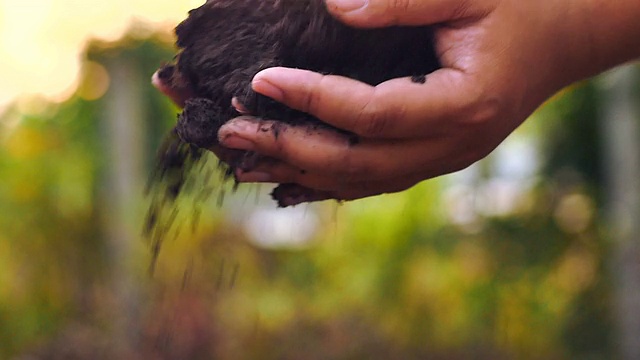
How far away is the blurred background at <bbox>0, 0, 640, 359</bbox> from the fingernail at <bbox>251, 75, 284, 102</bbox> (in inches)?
68.2

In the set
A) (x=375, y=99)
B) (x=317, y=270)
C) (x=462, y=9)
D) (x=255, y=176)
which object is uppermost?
(x=462, y=9)

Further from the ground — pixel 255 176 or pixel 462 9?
pixel 462 9

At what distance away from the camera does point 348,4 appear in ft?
2.33

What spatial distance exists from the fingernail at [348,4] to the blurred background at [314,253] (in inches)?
67.8

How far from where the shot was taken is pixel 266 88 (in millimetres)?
691

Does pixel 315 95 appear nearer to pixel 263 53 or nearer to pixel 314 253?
pixel 263 53

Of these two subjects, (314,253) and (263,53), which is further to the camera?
(314,253)

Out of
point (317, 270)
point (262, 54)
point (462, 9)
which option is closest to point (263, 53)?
point (262, 54)

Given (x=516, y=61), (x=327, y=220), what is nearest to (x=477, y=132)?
(x=516, y=61)

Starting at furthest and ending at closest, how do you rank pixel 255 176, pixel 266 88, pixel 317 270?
pixel 317 270 < pixel 255 176 < pixel 266 88

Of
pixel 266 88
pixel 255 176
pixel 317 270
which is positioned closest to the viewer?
pixel 266 88

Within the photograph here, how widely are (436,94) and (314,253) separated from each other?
77.8 inches

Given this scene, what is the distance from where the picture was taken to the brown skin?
2.31ft

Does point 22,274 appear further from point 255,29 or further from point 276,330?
point 255,29
